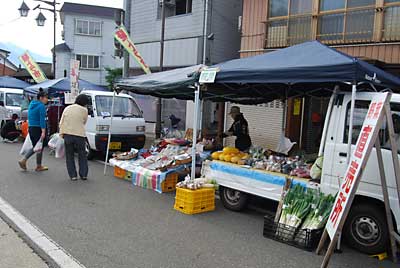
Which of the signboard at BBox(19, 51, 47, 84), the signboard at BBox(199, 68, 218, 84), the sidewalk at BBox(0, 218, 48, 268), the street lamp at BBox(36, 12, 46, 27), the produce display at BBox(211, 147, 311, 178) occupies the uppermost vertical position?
the street lamp at BBox(36, 12, 46, 27)

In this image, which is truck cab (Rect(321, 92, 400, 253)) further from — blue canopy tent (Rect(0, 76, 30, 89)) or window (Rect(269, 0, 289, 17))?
blue canopy tent (Rect(0, 76, 30, 89))

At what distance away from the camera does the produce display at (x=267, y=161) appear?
579 centimetres

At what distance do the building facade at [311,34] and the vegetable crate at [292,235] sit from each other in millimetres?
4904

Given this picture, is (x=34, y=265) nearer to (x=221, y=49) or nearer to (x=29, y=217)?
(x=29, y=217)

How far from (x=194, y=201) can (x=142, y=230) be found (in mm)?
1138

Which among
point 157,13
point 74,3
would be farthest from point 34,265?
point 74,3

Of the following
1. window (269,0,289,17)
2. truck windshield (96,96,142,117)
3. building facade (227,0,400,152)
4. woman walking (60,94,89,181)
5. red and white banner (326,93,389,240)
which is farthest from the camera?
window (269,0,289,17)

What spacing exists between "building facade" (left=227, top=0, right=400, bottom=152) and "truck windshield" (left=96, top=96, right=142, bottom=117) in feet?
14.8

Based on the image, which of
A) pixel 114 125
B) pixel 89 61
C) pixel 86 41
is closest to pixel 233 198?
pixel 114 125

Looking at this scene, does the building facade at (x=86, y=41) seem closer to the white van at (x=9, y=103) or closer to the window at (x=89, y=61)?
the window at (x=89, y=61)

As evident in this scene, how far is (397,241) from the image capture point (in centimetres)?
462

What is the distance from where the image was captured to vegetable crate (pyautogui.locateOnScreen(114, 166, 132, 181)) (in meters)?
8.57

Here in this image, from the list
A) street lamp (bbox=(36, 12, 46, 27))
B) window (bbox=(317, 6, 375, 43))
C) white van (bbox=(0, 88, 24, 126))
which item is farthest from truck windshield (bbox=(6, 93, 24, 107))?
window (bbox=(317, 6, 375, 43))

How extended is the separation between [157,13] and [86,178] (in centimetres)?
1313
